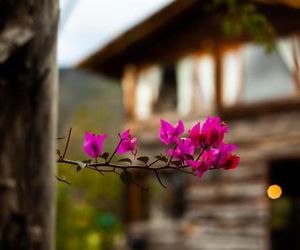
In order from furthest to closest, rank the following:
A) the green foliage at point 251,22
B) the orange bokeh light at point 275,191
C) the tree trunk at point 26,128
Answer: the orange bokeh light at point 275,191 < the green foliage at point 251,22 < the tree trunk at point 26,128

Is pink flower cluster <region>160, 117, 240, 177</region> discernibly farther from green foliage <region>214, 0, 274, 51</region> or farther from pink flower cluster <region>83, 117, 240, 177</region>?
green foliage <region>214, 0, 274, 51</region>

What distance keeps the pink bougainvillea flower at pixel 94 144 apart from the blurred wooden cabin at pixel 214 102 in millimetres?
8366

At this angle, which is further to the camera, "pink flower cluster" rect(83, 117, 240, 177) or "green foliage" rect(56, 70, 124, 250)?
"green foliage" rect(56, 70, 124, 250)

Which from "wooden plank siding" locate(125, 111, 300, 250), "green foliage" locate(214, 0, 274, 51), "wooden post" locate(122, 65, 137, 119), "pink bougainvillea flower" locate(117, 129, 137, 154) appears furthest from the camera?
"wooden post" locate(122, 65, 137, 119)

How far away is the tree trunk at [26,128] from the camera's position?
1530 mm

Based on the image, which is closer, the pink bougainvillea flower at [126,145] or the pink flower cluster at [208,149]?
the pink flower cluster at [208,149]

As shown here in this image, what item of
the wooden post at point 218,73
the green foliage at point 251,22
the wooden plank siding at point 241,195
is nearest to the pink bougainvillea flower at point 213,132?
the green foliage at point 251,22

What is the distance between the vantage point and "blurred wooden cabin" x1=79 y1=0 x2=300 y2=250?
11.4 metres

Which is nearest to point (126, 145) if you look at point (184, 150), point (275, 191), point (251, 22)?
point (184, 150)

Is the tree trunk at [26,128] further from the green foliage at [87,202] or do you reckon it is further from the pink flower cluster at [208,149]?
the pink flower cluster at [208,149]

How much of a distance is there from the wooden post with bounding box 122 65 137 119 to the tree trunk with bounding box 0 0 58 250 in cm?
1246

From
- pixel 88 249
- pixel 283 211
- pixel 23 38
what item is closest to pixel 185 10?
pixel 283 211

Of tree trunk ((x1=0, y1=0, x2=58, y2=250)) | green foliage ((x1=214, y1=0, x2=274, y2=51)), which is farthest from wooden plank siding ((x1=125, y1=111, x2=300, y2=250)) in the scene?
tree trunk ((x1=0, y1=0, x2=58, y2=250))

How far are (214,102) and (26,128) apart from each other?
35.8 ft
